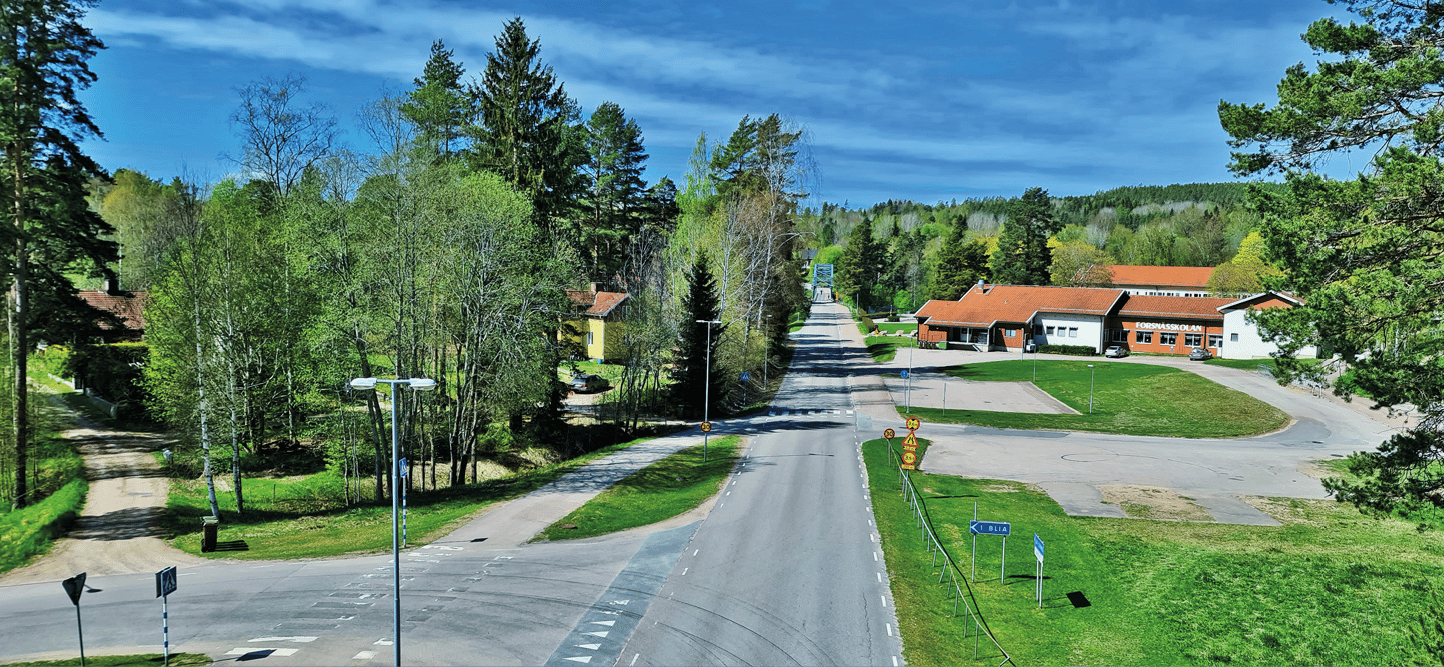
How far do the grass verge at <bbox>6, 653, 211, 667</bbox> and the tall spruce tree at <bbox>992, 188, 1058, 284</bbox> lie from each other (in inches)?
3991

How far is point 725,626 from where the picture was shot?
18641mm

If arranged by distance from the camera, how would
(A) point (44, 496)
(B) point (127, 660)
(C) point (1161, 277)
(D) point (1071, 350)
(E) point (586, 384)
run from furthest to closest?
(C) point (1161, 277)
(D) point (1071, 350)
(E) point (586, 384)
(A) point (44, 496)
(B) point (127, 660)

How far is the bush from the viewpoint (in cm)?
8069

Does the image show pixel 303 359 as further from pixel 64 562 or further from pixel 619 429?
pixel 619 429

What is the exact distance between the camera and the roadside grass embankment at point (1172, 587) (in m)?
18.6

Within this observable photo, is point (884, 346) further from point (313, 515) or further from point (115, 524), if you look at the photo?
point (115, 524)

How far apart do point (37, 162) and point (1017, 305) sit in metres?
82.2

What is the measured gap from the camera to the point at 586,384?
59781 millimetres

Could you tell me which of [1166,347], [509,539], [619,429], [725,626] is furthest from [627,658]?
[1166,347]

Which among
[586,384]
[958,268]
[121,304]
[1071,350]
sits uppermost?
[958,268]

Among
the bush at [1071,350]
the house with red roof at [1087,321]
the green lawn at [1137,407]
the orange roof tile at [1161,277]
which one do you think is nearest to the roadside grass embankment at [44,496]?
the green lawn at [1137,407]

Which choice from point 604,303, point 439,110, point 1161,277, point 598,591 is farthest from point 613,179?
point 1161,277

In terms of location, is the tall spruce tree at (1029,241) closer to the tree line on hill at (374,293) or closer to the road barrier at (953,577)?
the tree line on hill at (374,293)

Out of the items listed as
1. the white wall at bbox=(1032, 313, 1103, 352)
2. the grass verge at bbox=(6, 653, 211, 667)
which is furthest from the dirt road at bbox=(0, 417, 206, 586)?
the white wall at bbox=(1032, 313, 1103, 352)
